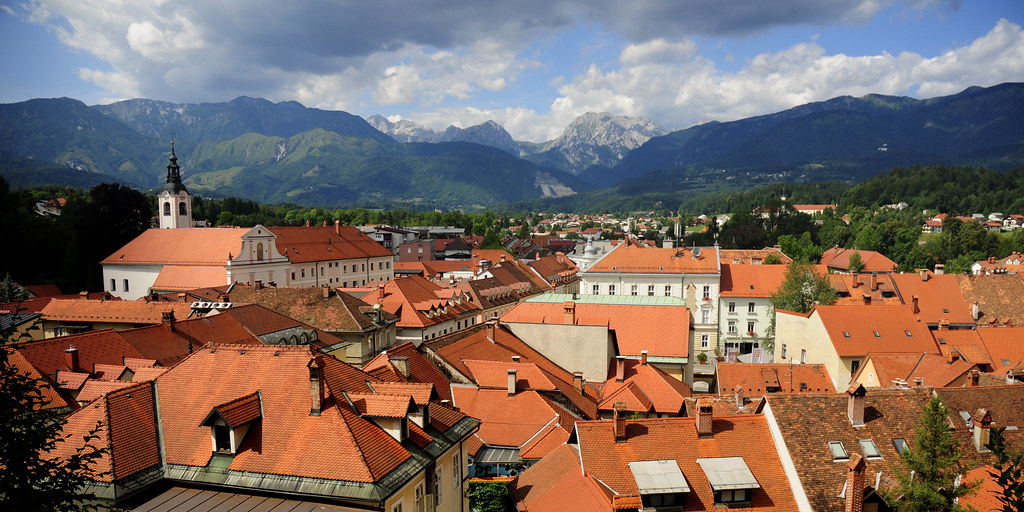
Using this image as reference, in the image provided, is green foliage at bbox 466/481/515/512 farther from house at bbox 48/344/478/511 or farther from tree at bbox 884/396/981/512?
tree at bbox 884/396/981/512

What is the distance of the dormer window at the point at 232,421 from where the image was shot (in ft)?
48.3

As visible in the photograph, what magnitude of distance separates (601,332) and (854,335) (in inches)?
814

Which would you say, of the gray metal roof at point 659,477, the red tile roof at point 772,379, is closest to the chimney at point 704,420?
the gray metal roof at point 659,477

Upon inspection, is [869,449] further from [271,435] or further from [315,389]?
[271,435]

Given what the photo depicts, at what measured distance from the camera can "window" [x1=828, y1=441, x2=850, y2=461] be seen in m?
21.2

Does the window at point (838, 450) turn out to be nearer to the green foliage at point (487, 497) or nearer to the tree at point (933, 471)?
the tree at point (933, 471)

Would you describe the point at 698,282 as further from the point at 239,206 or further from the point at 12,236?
the point at 239,206

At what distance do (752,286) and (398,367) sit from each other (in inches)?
2041

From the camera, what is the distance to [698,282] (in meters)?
67.4

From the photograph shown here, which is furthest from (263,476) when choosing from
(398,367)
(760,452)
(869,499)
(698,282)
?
(698,282)

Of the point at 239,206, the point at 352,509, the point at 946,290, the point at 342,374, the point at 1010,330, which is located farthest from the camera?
the point at 239,206

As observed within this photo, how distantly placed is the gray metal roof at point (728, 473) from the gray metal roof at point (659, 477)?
38.3 inches

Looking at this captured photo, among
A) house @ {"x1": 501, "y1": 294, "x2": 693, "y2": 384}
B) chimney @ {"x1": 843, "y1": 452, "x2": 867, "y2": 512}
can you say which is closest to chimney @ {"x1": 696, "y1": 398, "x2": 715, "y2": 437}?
chimney @ {"x1": 843, "y1": 452, "x2": 867, "y2": 512}

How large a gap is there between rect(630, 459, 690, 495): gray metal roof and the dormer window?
479 inches
